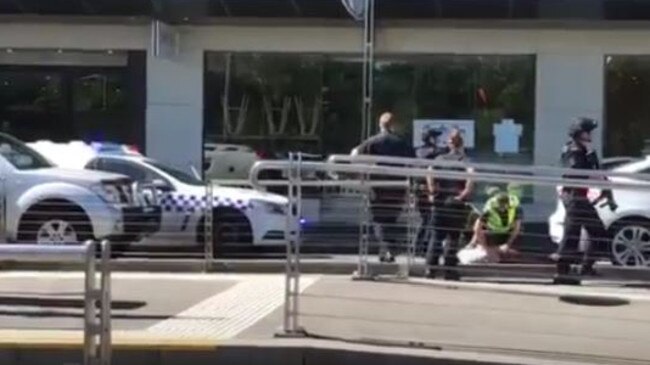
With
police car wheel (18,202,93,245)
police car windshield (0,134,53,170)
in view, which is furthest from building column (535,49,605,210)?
police car wheel (18,202,93,245)

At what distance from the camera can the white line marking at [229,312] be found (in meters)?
9.59

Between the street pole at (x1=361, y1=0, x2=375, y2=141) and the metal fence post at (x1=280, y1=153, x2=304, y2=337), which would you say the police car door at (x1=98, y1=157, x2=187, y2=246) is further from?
the street pole at (x1=361, y1=0, x2=375, y2=141)

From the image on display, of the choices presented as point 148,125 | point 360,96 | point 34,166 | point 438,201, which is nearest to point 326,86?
point 360,96

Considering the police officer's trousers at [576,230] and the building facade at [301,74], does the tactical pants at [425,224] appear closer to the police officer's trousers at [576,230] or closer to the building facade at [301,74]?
the police officer's trousers at [576,230]

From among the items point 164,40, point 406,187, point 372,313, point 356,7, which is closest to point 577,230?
point 406,187

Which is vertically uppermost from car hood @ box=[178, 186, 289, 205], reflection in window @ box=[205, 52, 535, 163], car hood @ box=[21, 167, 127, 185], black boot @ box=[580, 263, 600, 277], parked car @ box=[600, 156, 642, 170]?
reflection in window @ box=[205, 52, 535, 163]

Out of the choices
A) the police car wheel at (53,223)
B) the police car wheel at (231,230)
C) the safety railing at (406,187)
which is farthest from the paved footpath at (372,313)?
the police car wheel at (231,230)

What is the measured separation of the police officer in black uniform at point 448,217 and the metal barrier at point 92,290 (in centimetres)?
501

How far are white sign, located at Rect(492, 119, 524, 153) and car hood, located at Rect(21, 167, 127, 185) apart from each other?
9335 millimetres

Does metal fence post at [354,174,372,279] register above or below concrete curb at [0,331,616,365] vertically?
above

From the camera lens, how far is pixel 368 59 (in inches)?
933

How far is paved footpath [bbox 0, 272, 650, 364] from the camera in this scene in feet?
30.6

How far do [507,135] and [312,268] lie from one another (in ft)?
35.6

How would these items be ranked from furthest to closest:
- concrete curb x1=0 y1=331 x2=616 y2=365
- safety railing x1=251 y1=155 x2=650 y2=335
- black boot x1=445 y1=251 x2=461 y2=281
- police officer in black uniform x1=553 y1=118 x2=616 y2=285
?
1. police officer in black uniform x1=553 y1=118 x2=616 y2=285
2. black boot x1=445 y1=251 x2=461 y2=281
3. safety railing x1=251 y1=155 x2=650 y2=335
4. concrete curb x1=0 y1=331 x2=616 y2=365
